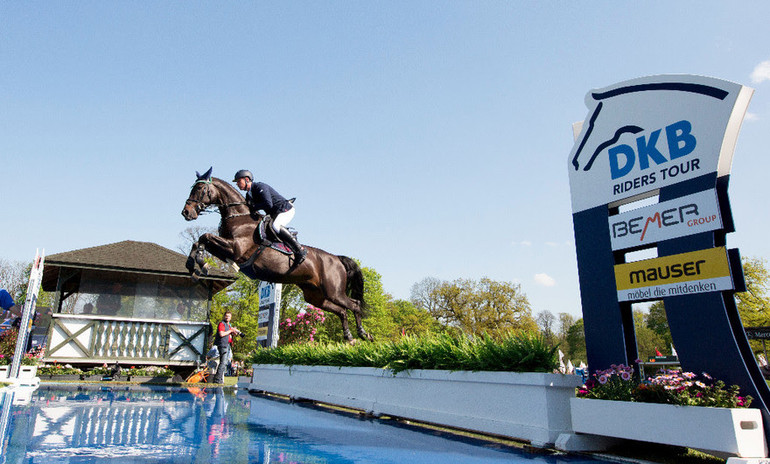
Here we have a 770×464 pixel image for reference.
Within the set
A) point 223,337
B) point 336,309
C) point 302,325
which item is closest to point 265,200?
point 336,309

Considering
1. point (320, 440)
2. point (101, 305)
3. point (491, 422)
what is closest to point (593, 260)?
point (491, 422)

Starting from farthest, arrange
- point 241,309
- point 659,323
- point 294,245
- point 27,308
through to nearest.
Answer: point 659,323, point 241,309, point 27,308, point 294,245

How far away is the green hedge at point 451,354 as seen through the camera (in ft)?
17.9

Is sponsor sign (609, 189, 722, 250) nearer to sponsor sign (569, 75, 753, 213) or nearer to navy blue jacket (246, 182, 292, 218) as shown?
sponsor sign (569, 75, 753, 213)

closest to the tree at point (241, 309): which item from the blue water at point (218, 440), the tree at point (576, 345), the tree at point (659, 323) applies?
the blue water at point (218, 440)

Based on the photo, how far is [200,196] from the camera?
8336mm

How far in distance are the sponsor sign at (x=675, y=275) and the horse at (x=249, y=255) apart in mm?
5715

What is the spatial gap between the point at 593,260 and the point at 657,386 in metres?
1.57

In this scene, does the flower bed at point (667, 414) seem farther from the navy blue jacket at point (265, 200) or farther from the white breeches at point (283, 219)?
the navy blue jacket at point (265, 200)

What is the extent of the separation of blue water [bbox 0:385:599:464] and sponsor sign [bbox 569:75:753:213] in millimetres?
2811

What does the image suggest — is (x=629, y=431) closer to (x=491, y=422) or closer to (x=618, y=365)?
(x=618, y=365)

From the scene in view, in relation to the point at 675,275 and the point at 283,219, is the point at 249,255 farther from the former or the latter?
the point at 675,275

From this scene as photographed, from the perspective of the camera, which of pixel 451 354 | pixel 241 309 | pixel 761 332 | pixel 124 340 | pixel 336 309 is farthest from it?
pixel 241 309

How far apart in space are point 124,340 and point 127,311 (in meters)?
1.06
